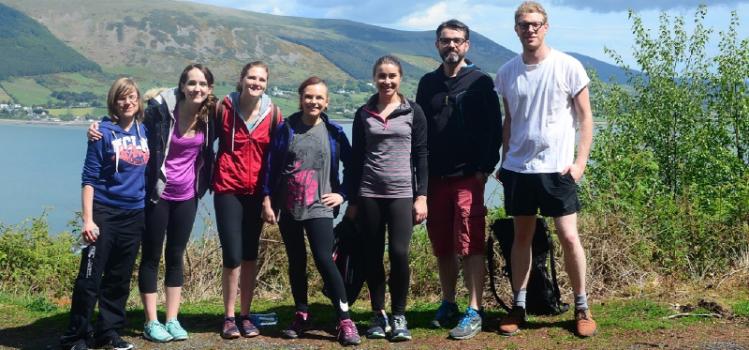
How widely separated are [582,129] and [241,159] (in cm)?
228

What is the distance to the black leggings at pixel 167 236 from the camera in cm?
543

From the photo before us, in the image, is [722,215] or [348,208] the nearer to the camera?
[348,208]

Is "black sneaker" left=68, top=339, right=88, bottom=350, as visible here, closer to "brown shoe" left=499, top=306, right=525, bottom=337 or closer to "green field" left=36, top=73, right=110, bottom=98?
"brown shoe" left=499, top=306, right=525, bottom=337

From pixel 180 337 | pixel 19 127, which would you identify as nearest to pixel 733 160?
pixel 180 337

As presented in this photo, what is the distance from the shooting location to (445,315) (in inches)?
236

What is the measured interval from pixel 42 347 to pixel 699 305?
4.80 meters

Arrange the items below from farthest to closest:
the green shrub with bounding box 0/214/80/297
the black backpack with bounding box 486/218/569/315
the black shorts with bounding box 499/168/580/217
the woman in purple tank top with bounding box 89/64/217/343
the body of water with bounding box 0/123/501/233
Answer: the body of water with bounding box 0/123/501/233 < the green shrub with bounding box 0/214/80/297 < the black backpack with bounding box 486/218/569/315 < the woman in purple tank top with bounding box 89/64/217/343 < the black shorts with bounding box 499/168/580/217

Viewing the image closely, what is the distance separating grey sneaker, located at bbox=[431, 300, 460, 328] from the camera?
234 inches

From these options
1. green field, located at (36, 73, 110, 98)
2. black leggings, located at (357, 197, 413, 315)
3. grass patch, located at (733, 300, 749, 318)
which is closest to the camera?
black leggings, located at (357, 197, 413, 315)

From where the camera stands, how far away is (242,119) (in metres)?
5.48

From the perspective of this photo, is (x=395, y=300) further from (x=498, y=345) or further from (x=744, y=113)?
(x=744, y=113)

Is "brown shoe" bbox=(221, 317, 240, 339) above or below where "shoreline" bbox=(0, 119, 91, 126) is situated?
above

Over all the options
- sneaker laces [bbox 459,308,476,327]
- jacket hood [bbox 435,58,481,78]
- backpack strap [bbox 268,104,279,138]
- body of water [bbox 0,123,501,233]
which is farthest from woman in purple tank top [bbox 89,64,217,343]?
body of water [bbox 0,123,501,233]

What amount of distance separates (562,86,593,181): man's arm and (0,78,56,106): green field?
13126cm
